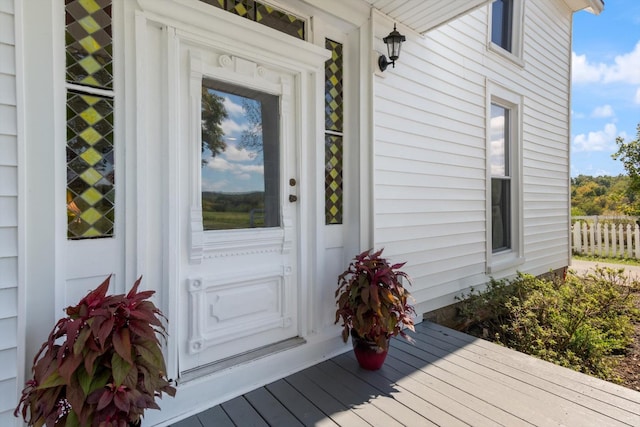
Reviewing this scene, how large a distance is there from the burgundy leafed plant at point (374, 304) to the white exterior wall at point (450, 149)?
55cm

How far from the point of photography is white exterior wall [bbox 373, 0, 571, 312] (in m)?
2.99

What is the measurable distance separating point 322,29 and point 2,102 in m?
2.01

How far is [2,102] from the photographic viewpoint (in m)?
1.37

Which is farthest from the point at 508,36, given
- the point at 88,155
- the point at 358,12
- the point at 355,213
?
the point at 88,155

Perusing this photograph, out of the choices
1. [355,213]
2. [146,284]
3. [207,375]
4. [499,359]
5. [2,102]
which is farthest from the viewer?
[355,213]

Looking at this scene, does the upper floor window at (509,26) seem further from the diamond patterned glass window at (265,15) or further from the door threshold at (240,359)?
the door threshold at (240,359)

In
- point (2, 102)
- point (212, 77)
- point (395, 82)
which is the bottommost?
point (2, 102)

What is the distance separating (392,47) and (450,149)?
135cm

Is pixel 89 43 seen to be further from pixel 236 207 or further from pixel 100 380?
pixel 100 380

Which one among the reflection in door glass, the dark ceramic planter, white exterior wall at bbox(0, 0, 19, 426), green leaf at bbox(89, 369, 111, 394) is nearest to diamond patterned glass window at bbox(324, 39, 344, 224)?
the reflection in door glass

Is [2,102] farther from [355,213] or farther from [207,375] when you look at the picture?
[355,213]

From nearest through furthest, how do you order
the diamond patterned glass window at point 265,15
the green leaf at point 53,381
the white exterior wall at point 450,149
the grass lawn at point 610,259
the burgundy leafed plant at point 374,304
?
1. the green leaf at point 53,381
2. the diamond patterned glass window at point 265,15
3. the burgundy leafed plant at point 374,304
4. the white exterior wall at point 450,149
5. the grass lawn at point 610,259

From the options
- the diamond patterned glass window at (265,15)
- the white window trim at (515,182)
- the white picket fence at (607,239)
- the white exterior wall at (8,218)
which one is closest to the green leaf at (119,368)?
the white exterior wall at (8,218)

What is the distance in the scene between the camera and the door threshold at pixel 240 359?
1944mm
